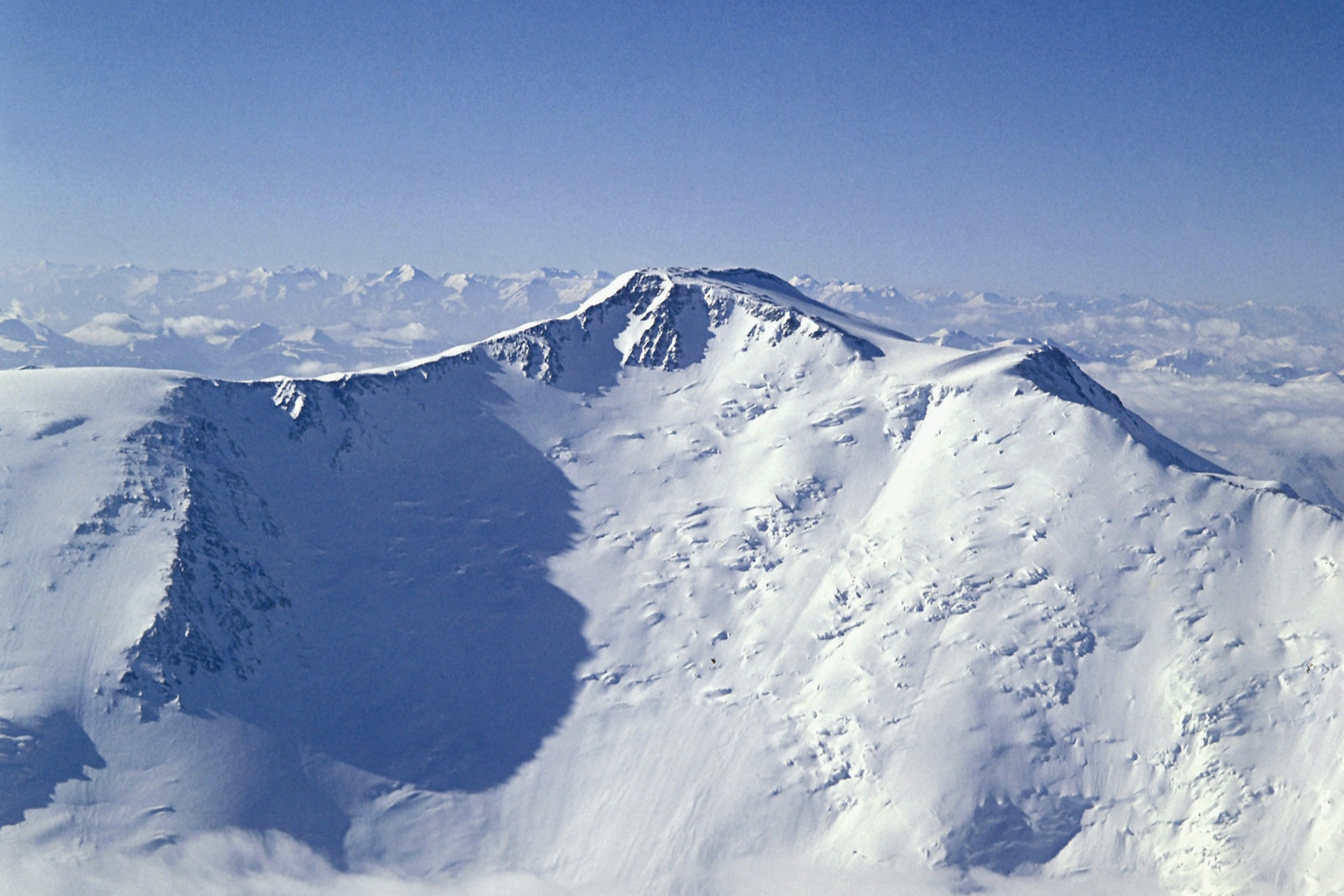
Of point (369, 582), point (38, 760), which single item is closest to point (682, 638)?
point (369, 582)

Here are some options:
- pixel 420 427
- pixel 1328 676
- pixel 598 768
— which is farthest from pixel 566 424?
pixel 1328 676

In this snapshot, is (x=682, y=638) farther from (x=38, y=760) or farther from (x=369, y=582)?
(x=38, y=760)

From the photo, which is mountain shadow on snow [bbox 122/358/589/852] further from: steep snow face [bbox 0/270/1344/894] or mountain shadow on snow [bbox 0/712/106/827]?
mountain shadow on snow [bbox 0/712/106/827]

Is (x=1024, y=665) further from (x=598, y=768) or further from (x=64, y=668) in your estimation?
(x=64, y=668)

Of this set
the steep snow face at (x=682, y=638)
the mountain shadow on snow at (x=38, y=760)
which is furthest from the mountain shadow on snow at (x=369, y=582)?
the mountain shadow on snow at (x=38, y=760)

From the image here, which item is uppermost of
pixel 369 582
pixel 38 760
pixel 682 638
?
pixel 369 582

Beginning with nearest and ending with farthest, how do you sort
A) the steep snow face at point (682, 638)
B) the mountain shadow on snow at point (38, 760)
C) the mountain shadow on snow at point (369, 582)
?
the mountain shadow on snow at point (38, 760)
the steep snow face at point (682, 638)
the mountain shadow on snow at point (369, 582)

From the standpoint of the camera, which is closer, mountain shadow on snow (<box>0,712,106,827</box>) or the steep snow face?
mountain shadow on snow (<box>0,712,106,827</box>)

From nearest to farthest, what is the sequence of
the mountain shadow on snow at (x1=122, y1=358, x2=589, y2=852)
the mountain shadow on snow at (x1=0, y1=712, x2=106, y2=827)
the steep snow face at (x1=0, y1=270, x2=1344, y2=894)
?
the mountain shadow on snow at (x1=0, y1=712, x2=106, y2=827), the steep snow face at (x1=0, y1=270, x2=1344, y2=894), the mountain shadow on snow at (x1=122, y1=358, x2=589, y2=852)

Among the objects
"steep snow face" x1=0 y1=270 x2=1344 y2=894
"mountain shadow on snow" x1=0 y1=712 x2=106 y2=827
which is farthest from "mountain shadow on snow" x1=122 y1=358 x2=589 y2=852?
"mountain shadow on snow" x1=0 y1=712 x2=106 y2=827

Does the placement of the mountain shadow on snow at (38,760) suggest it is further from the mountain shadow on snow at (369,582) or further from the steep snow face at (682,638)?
the mountain shadow on snow at (369,582)
